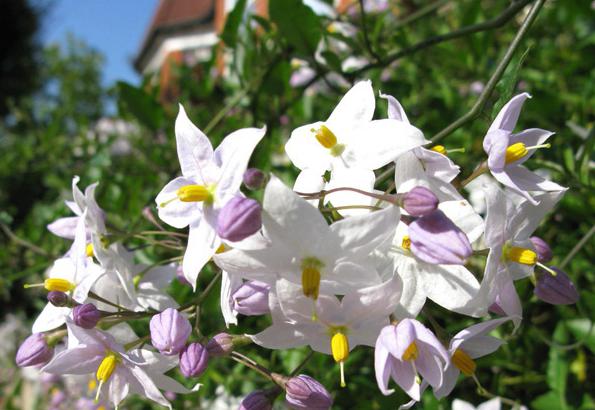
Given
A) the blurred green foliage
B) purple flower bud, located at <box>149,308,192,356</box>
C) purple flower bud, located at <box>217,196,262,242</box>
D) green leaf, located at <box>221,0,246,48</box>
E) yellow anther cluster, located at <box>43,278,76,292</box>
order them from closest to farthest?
purple flower bud, located at <box>217,196,262,242</box>
purple flower bud, located at <box>149,308,192,356</box>
yellow anther cluster, located at <box>43,278,76,292</box>
the blurred green foliage
green leaf, located at <box>221,0,246,48</box>

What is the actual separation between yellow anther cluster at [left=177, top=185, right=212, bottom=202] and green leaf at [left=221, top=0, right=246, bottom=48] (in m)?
0.72

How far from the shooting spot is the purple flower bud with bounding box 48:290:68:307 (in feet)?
2.32

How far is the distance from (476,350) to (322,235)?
259 millimetres

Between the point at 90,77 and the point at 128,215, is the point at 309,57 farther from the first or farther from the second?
the point at 90,77

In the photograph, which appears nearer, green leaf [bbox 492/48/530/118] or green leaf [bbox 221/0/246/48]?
green leaf [bbox 492/48/530/118]

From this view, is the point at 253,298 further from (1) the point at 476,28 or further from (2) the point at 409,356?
(1) the point at 476,28

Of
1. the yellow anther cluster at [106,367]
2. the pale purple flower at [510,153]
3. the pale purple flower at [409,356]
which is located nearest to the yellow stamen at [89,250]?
the yellow anther cluster at [106,367]

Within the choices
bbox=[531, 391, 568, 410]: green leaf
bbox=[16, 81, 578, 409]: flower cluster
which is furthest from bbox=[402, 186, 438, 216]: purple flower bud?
bbox=[531, 391, 568, 410]: green leaf

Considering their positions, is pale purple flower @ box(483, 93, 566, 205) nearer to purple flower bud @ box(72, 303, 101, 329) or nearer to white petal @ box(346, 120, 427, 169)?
white petal @ box(346, 120, 427, 169)

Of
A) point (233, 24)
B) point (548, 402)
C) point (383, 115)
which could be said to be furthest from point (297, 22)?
point (548, 402)

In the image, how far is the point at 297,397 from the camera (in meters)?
0.66

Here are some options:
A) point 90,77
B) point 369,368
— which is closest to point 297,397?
point 369,368

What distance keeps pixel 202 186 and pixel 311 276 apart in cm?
17

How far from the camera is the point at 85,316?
67 centimetres
